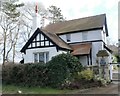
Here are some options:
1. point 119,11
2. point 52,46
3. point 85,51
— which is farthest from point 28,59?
point 119,11

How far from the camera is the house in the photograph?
24359 millimetres

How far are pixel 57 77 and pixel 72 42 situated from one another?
38.3 ft

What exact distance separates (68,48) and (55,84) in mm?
9165

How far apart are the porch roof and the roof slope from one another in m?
2.01

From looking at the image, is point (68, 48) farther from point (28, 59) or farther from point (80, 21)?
point (80, 21)

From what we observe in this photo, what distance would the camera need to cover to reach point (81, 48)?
25.7 meters

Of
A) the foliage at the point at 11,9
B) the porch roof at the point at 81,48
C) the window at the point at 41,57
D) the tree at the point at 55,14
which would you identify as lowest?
the window at the point at 41,57

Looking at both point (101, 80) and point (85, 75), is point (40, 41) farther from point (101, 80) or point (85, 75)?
point (101, 80)

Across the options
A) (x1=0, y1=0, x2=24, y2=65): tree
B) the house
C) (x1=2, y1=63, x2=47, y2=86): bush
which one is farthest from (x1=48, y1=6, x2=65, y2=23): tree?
(x1=2, y1=63, x2=47, y2=86): bush

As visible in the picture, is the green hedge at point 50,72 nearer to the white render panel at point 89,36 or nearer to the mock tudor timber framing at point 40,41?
the mock tudor timber framing at point 40,41

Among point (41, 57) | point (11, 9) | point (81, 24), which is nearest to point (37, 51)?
point (41, 57)

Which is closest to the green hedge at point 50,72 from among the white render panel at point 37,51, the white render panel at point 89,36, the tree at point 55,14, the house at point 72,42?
the white render panel at point 37,51

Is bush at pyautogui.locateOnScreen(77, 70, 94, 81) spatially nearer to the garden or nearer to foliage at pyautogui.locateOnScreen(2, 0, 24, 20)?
the garden

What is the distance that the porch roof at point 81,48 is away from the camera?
24.4 m
